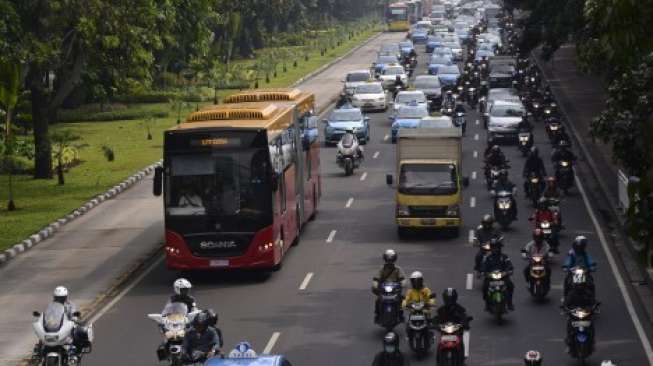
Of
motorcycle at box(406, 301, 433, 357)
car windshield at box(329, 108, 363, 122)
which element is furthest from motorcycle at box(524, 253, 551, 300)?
car windshield at box(329, 108, 363, 122)

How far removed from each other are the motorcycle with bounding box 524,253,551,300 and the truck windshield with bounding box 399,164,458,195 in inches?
294

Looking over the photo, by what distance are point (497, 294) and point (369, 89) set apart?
45741mm

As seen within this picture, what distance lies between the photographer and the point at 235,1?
101 m

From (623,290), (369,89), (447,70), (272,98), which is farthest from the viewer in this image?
(447,70)

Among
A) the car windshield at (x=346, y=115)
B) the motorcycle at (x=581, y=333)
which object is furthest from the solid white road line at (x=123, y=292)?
the car windshield at (x=346, y=115)

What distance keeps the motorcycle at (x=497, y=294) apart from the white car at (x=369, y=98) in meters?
44.1

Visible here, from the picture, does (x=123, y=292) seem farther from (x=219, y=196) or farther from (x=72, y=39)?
(x=72, y=39)

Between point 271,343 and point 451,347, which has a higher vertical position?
point 451,347

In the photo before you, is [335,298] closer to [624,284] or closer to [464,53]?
[624,284]

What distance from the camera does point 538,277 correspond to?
26953mm

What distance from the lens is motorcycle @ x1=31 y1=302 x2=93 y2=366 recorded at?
20375mm

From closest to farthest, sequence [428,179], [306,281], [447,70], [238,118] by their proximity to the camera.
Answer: [306,281] < [238,118] < [428,179] < [447,70]

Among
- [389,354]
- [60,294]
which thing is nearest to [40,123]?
[60,294]

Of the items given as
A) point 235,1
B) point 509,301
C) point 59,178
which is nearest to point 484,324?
point 509,301
